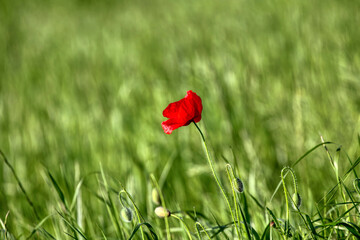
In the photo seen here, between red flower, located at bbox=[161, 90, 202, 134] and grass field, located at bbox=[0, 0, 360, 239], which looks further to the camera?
grass field, located at bbox=[0, 0, 360, 239]

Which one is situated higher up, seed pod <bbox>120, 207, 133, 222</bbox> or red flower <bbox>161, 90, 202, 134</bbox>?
red flower <bbox>161, 90, 202, 134</bbox>

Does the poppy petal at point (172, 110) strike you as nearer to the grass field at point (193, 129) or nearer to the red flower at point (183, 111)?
the red flower at point (183, 111)

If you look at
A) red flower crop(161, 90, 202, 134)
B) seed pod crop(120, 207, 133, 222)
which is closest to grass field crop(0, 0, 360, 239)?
seed pod crop(120, 207, 133, 222)

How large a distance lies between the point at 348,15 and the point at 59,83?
2.12 metres

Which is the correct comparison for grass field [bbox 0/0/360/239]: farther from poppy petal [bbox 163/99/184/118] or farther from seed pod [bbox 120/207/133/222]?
poppy petal [bbox 163/99/184/118]

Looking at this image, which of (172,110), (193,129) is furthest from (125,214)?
(193,129)

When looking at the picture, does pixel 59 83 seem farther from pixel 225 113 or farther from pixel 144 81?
pixel 225 113

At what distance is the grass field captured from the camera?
1.06 metres

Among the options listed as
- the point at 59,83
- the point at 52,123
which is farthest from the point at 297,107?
the point at 59,83

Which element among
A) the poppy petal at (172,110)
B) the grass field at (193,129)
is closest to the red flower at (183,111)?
the poppy petal at (172,110)

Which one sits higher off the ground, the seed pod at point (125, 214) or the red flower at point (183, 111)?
the red flower at point (183, 111)

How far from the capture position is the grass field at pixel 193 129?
1.06 m

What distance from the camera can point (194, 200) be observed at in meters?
1.48

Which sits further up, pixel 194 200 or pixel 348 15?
pixel 348 15
